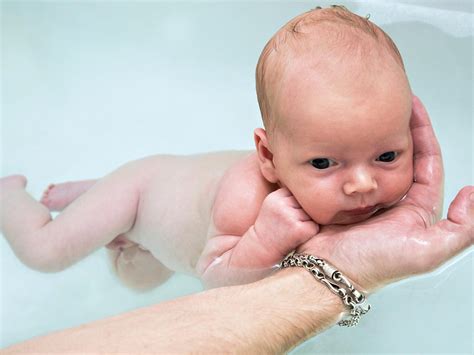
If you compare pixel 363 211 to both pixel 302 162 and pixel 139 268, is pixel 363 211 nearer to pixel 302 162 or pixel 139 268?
pixel 302 162

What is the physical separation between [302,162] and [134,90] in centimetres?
138

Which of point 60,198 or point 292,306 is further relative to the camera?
point 60,198

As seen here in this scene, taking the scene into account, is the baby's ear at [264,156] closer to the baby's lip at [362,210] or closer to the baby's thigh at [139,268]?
the baby's lip at [362,210]

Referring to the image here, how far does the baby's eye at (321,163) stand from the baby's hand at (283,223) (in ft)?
0.33

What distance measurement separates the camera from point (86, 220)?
5.24 feet

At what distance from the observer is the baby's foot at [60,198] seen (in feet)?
6.10

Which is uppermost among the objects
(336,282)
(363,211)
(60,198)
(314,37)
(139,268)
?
(314,37)

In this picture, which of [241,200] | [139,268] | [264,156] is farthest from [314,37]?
[139,268]

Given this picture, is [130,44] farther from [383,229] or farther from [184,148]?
[383,229]

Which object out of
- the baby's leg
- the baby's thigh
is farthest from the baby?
the baby's leg

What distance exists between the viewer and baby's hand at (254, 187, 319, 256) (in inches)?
46.4

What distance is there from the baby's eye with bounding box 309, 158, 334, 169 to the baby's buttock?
0.35 m

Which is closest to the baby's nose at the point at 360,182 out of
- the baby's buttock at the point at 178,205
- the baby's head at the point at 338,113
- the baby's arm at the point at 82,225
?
the baby's head at the point at 338,113

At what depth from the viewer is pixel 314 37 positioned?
1.09 meters
